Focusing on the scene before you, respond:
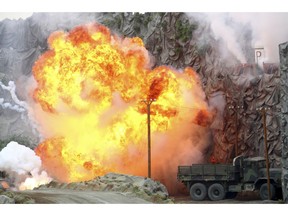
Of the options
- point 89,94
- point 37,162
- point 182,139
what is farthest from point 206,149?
point 37,162

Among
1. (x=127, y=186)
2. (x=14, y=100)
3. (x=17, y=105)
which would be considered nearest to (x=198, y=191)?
(x=127, y=186)

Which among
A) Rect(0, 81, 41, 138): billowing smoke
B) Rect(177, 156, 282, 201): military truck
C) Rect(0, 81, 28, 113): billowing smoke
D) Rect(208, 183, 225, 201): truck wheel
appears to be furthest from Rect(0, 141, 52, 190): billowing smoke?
Rect(208, 183, 225, 201): truck wheel

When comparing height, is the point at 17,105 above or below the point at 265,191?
above

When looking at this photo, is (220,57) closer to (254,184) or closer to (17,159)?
(254,184)

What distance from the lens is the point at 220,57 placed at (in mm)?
15234

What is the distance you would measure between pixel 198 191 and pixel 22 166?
4.60 m

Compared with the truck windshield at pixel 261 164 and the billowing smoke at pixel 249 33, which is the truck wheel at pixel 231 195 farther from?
the billowing smoke at pixel 249 33

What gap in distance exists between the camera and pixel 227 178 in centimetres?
1411

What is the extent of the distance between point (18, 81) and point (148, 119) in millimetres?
3749

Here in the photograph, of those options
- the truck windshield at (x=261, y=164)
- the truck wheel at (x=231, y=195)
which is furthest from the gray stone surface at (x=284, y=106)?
the truck wheel at (x=231, y=195)

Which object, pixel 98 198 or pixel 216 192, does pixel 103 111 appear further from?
pixel 216 192

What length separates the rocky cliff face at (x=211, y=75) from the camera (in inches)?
571

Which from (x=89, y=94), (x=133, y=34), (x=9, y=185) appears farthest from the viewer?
(x=133, y=34)

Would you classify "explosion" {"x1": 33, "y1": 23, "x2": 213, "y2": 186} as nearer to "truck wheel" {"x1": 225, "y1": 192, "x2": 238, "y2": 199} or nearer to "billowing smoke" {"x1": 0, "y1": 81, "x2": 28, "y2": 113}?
"billowing smoke" {"x1": 0, "y1": 81, "x2": 28, "y2": 113}
